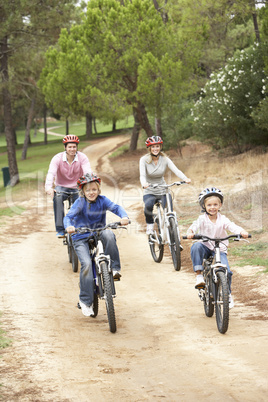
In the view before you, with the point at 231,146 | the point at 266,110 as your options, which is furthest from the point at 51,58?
the point at 266,110

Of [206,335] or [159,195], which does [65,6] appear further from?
[206,335]

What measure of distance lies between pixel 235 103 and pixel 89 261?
18860 millimetres

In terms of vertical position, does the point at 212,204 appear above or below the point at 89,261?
above

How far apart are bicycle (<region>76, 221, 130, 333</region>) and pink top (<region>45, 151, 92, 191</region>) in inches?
135

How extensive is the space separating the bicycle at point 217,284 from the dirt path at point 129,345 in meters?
0.22

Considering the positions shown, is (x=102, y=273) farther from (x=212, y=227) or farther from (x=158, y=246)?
(x=158, y=246)

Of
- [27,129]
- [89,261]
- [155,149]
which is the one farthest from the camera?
[27,129]

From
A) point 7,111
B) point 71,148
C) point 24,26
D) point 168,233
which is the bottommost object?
point 168,233

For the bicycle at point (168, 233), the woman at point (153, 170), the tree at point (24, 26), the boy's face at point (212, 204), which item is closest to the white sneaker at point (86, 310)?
the boy's face at point (212, 204)

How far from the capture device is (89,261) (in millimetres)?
7109

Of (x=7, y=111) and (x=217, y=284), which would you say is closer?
(x=217, y=284)

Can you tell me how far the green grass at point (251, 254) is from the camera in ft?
33.0

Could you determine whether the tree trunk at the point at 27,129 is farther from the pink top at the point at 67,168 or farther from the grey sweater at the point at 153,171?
the grey sweater at the point at 153,171

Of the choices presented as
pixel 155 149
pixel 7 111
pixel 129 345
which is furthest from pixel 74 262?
pixel 7 111
